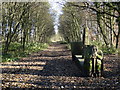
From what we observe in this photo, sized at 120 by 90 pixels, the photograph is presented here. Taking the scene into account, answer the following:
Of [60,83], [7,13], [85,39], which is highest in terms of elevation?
[7,13]

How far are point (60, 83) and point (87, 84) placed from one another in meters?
1.13

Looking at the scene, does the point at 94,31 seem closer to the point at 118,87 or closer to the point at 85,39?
the point at 85,39

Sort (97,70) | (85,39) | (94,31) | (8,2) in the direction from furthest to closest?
1. (94,31)
2. (8,2)
3. (85,39)
4. (97,70)

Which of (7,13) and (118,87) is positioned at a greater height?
(7,13)

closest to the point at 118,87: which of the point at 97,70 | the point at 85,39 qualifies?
the point at 97,70

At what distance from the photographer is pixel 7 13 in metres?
20.1

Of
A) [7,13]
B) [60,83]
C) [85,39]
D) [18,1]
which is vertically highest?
[18,1]

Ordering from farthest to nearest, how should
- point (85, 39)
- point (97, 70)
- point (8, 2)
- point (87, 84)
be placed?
point (8, 2)
point (85, 39)
point (97, 70)
point (87, 84)

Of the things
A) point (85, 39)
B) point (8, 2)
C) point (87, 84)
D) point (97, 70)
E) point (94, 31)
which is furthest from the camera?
point (94, 31)

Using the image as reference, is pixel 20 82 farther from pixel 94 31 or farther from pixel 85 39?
pixel 94 31

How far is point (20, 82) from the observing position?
7941 mm

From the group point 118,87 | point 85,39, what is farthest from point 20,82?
point 85,39

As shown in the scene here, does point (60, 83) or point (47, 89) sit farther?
point (60, 83)

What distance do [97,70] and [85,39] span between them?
707cm
